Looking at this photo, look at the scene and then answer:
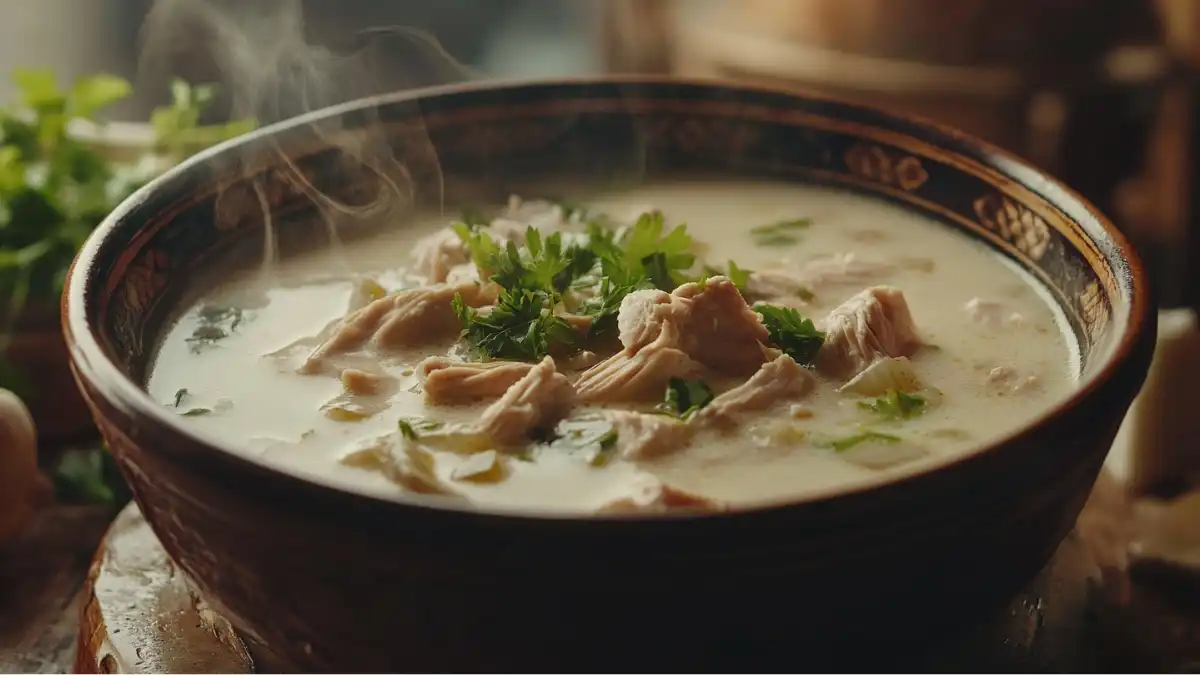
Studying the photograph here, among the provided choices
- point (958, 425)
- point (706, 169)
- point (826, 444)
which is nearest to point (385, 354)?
point (826, 444)

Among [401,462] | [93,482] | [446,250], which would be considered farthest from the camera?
[93,482]

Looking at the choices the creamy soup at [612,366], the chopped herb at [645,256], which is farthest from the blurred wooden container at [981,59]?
the chopped herb at [645,256]

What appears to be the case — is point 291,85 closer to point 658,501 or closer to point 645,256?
point 645,256

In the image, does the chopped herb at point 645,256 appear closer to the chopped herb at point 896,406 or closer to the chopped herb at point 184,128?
the chopped herb at point 896,406

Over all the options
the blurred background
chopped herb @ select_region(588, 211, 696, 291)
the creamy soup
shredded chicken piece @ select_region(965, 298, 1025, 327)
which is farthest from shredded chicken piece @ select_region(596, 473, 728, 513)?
the blurred background

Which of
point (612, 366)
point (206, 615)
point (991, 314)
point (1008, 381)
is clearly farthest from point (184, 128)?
point (1008, 381)

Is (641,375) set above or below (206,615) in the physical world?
above

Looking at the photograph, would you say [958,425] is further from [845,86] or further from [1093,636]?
[845,86]
